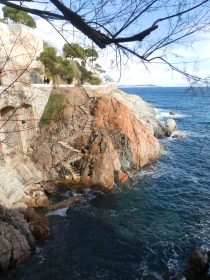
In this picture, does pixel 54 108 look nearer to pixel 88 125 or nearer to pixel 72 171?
pixel 88 125

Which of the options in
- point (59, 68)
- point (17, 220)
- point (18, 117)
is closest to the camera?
point (17, 220)

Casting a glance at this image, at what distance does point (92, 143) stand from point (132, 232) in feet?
37.4

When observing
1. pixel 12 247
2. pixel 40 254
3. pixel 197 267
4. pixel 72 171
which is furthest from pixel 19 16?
pixel 197 267

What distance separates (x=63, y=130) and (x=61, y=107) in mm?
2951

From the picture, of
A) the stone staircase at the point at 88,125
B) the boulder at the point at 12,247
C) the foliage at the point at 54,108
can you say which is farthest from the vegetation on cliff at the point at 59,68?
the boulder at the point at 12,247

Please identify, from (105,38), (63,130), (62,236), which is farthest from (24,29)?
(105,38)

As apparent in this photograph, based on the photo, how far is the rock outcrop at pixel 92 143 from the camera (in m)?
27.0

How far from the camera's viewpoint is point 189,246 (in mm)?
17516

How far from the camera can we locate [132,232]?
19.1 metres

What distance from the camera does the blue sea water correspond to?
15.6 metres

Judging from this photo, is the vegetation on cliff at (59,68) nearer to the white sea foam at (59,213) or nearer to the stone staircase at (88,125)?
the stone staircase at (88,125)

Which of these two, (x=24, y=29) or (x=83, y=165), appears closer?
(x=83, y=165)

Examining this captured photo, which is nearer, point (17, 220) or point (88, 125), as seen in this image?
point (17, 220)

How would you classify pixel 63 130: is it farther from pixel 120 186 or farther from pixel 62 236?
pixel 62 236
